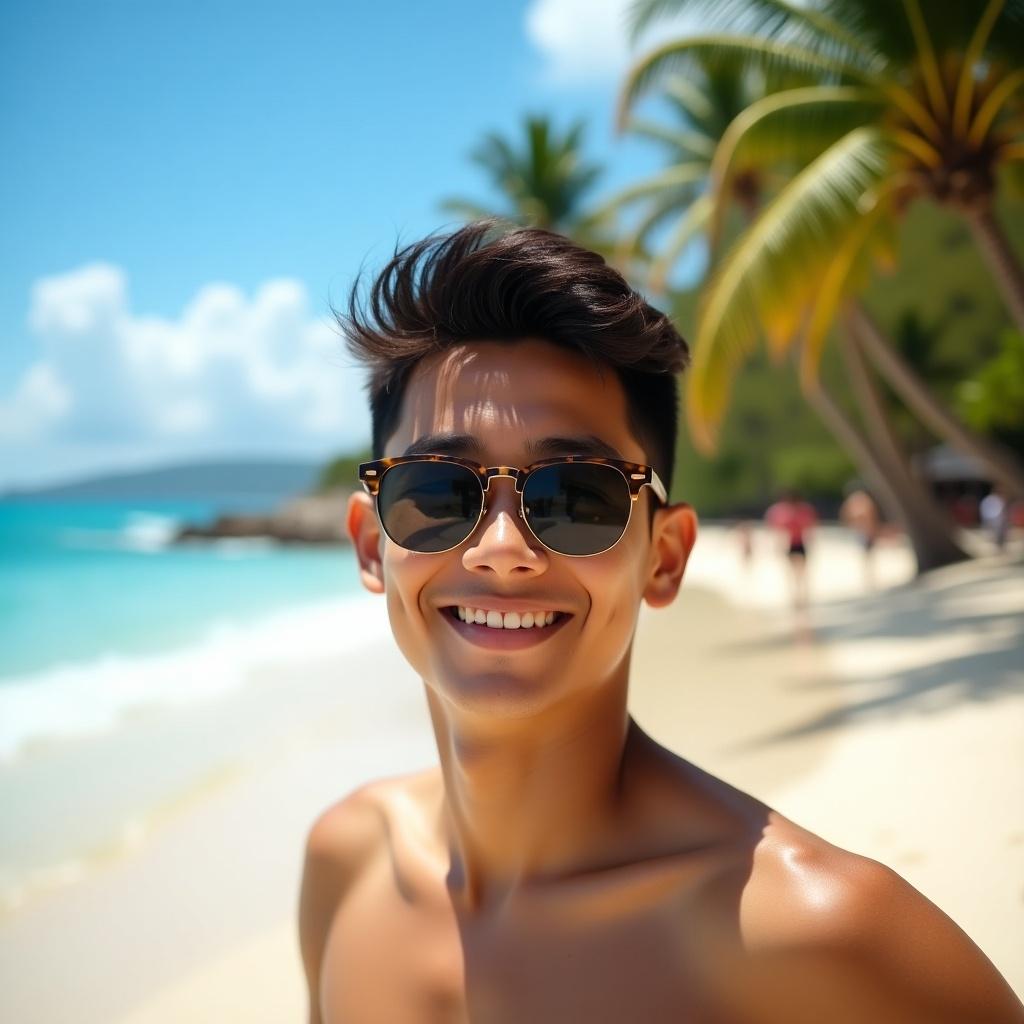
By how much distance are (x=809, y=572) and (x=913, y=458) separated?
13549 mm

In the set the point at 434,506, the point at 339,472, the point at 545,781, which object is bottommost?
the point at 545,781

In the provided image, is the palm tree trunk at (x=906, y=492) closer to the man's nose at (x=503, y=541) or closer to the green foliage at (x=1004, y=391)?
the green foliage at (x=1004, y=391)

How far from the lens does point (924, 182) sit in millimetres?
8812

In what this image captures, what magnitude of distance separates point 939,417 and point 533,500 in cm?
1144

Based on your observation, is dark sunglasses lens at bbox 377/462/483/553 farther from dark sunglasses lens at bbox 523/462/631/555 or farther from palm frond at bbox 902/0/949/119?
palm frond at bbox 902/0/949/119

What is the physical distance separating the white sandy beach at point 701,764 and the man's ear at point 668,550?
4.34 ft

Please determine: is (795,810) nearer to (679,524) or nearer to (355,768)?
(679,524)

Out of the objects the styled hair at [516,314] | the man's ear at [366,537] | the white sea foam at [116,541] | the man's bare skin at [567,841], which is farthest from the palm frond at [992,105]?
the white sea foam at [116,541]

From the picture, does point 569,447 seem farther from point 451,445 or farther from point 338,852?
point 338,852

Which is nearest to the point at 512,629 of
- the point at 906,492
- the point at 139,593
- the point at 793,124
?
the point at 793,124

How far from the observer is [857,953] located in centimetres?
112

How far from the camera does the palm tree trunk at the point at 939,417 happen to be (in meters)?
10.7

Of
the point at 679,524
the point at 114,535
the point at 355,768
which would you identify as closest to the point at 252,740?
the point at 355,768

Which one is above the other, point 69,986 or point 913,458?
point 913,458
